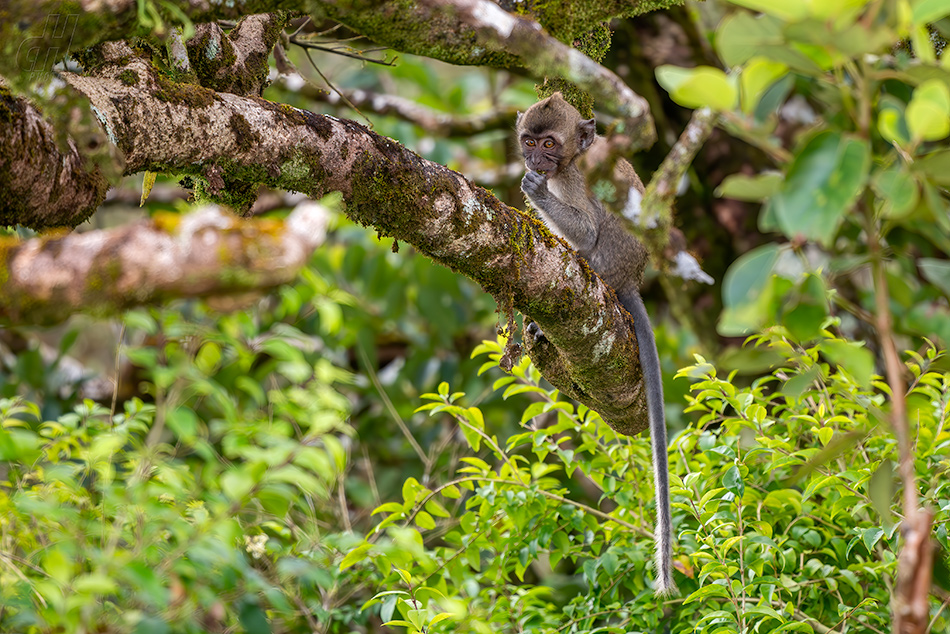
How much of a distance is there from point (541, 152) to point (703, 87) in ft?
11.3

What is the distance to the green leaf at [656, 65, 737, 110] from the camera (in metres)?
1.44

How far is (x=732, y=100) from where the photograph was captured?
4.78ft

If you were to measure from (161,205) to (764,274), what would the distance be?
7.39 meters

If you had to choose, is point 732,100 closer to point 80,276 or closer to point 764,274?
point 764,274

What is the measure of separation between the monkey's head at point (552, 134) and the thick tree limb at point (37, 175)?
2.69 meters

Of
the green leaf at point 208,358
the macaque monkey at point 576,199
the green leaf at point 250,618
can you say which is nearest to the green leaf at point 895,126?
the green leaf at point 208,358

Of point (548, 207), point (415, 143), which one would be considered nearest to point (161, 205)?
point (415, 143)

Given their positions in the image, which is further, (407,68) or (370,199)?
(407,68)

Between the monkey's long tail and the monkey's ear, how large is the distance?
856 mm

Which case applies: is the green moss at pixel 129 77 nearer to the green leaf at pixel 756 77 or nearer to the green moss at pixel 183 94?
the green moss at pixel 183 94

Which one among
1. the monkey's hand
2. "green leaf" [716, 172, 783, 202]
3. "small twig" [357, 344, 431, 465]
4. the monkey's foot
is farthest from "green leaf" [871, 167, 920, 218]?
"small twig" [357, 344, 431, 465]

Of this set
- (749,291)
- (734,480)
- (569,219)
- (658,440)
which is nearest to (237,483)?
(749,291)

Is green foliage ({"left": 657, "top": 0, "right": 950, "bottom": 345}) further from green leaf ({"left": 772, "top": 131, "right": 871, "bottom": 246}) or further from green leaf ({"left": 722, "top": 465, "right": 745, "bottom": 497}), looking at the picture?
green leaf ({"left": 722, "top": 465, "right": 745, "bottom": 497})

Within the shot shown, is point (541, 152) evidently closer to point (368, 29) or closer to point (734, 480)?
point (734, 480)
